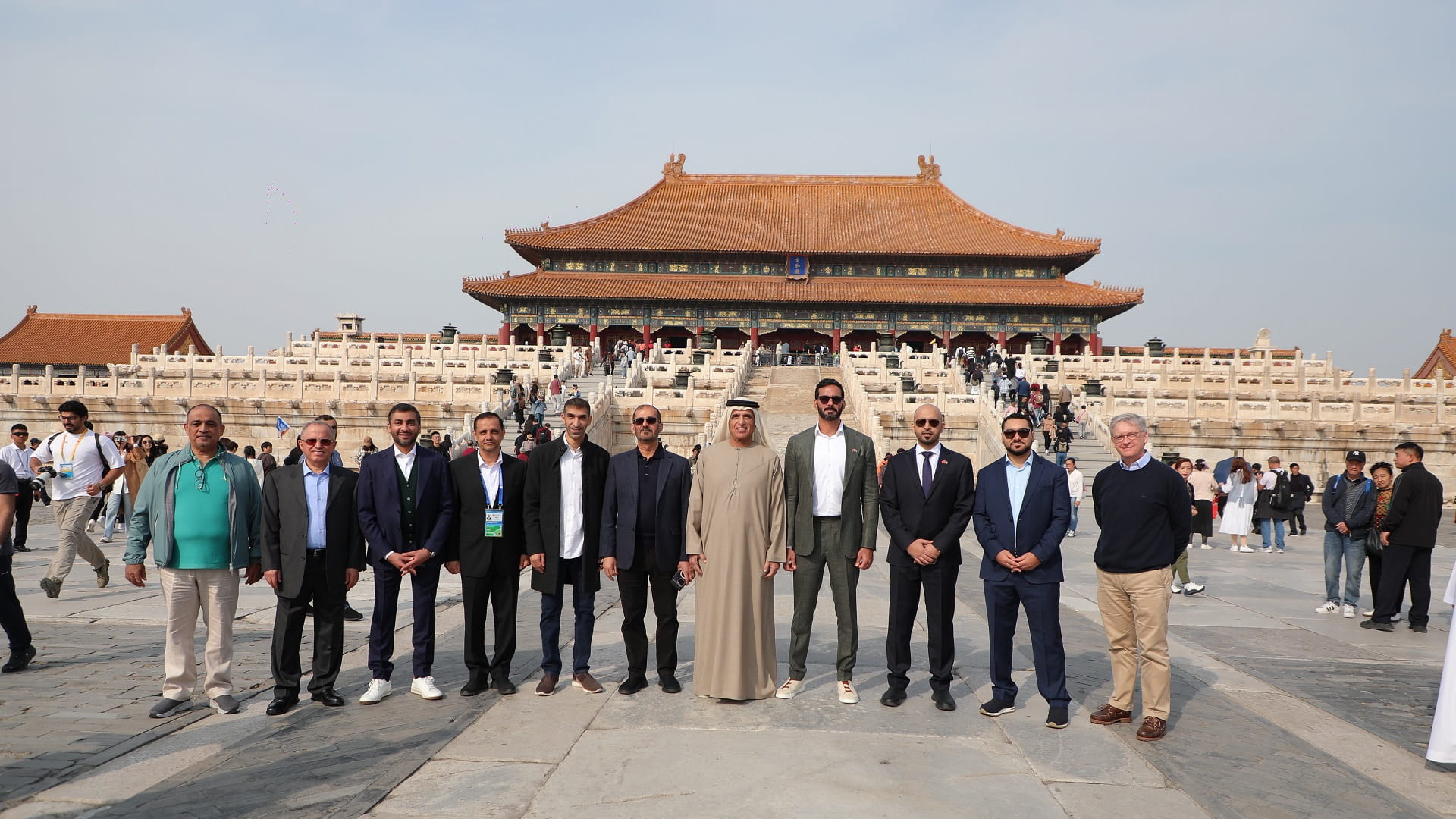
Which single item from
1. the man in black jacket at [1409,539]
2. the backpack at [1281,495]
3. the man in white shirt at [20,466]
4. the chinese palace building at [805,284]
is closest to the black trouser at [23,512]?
the man in white shirt at [20,466]

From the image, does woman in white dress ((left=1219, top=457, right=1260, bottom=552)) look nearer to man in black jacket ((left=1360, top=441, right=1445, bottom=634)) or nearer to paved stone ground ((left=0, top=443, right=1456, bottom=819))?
man in black jacket ((left=1360, top=441, right=1445, bottom=634))

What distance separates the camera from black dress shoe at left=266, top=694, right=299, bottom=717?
5027mm

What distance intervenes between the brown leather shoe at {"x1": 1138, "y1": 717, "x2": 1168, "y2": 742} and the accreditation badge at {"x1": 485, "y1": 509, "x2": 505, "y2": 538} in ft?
11.3

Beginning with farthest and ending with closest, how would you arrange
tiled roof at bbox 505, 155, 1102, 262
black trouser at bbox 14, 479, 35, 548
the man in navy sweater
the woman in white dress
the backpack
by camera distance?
tiled roof at bbox 505, 155, 1102, 262
the backpack
the woman in white dress
black trouser at bbox 14, 479, 35, 548
the man in navy sweater

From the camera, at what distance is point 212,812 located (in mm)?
3666

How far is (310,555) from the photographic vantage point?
17.2 feet

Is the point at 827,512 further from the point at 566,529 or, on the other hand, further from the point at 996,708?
the point at 566,529

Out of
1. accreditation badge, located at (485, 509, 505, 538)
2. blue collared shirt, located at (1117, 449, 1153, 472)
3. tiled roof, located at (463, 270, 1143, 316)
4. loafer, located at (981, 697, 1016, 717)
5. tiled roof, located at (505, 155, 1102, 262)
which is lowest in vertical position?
loafer, located at (981, 697, 1016, 717)

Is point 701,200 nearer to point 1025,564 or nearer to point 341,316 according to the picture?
point 341,316

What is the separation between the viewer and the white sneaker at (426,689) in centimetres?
521

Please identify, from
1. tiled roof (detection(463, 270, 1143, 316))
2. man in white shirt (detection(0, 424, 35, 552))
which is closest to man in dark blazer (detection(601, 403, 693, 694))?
man in white shirt (detection(0, 424, 35, 552))

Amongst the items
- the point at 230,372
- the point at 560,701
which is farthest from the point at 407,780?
the point at 230,372

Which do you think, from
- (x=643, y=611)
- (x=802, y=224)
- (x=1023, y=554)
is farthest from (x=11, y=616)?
(x=802, y=224)

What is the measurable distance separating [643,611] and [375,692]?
1490 mm
